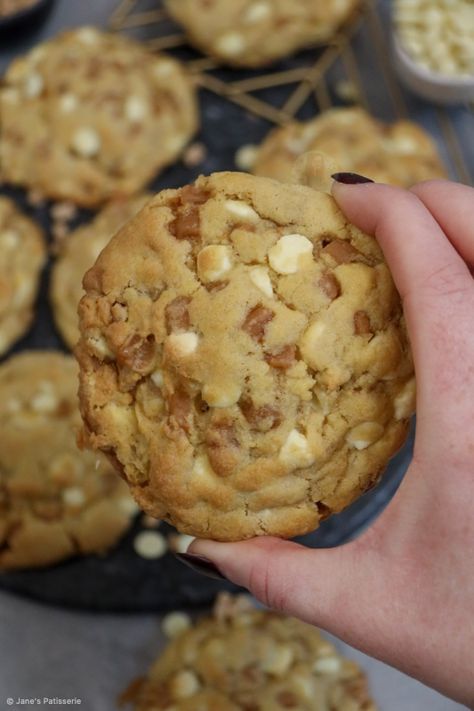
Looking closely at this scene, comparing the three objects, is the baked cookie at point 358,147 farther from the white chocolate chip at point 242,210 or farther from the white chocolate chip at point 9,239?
the white chocolate chip at point 242,210

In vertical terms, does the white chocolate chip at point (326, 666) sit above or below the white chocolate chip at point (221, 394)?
below

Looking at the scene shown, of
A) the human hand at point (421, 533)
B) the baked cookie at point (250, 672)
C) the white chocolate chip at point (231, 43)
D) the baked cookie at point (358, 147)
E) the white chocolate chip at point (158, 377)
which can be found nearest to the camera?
the human hand at point (421, 533)

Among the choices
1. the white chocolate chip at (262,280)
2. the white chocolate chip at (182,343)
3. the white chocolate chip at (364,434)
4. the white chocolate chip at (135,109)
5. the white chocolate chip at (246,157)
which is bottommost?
the white chocolate chip at (246,157)

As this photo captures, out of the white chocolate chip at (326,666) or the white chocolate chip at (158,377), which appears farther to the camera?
the white chocolate chip at (326,666)

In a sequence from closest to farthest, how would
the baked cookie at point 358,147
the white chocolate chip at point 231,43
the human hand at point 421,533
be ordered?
the human hand at point 421,533 → the baked cookie at point 358,147 → the white chocolate chip at point 231,43

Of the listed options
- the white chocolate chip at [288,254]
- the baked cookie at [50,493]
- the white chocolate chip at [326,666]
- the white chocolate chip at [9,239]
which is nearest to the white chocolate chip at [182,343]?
the white chocolate chip at [288,254]

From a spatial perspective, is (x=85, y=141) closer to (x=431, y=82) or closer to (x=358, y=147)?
(x=358, y=147)

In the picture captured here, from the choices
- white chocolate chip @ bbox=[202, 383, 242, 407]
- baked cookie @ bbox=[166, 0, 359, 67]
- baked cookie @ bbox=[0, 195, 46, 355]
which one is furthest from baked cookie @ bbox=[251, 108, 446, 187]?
white chocolate chip @ bbox=[202, 383, 242, 407]
